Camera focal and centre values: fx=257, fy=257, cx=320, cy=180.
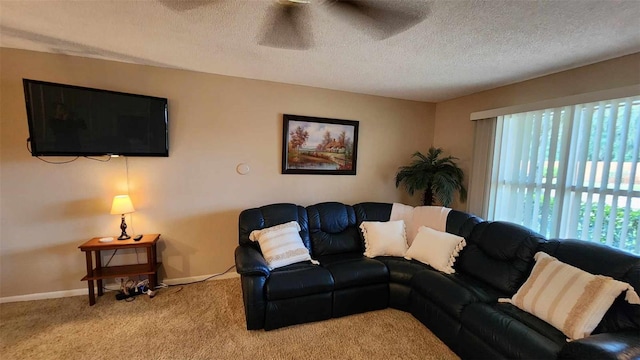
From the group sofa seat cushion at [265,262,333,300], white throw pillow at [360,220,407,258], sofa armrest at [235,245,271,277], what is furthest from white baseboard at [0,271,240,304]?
white throw pillow at [360,220,407,258]

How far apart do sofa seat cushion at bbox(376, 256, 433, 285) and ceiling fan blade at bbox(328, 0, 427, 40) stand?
2094mm

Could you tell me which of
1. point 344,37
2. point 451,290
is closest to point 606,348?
point 451,290

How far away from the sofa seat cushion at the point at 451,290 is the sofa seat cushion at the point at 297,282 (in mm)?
844

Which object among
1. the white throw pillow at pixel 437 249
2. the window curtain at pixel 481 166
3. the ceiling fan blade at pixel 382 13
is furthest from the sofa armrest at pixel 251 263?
the window curtain at pixel 481 166

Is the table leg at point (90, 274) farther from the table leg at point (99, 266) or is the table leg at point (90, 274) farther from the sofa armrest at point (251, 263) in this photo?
the sofa armrest at point (251, 263)

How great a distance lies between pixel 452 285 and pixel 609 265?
99 centimetres

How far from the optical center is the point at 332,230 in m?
3.07

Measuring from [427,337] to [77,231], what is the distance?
353cm

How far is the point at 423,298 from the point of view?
2.31 m

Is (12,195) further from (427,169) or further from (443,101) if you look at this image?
(443,101)

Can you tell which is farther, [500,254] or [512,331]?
[500,254]

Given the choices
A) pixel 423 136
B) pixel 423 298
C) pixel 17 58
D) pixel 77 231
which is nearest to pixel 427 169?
pixel 423 136

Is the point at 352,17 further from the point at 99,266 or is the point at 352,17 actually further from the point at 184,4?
the point at 99,266

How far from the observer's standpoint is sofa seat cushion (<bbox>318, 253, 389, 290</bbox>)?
7.89ft
